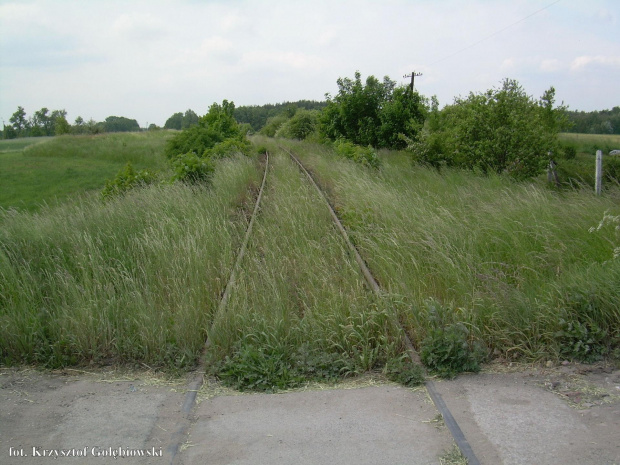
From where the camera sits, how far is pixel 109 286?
5.39m

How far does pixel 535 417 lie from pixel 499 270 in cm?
230

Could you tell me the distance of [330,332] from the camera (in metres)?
4.52

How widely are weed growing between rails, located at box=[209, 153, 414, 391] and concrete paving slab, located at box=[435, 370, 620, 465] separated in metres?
0.82

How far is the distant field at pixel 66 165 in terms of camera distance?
88.8 feet

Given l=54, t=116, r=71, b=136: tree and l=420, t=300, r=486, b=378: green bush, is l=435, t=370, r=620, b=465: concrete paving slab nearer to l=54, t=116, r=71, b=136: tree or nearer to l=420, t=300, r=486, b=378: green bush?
l=420, t=300, r=486, b=378: green bush

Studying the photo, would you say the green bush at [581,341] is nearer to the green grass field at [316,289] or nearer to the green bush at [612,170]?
the green grass field at [316,289]

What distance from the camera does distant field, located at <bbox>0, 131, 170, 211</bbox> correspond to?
27062mm

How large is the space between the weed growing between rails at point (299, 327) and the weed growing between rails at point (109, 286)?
0.38 metres

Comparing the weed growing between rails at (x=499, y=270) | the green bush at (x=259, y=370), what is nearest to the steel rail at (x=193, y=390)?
the green bush at (x=259, y=370)

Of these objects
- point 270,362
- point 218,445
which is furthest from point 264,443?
point 270,362

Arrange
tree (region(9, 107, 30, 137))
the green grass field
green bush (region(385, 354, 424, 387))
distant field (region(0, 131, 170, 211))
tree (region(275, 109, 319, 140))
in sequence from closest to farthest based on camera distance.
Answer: green bush (region(385, 354, 424, 387))
the green grass field
distant field (region(0, 131, 170, 211))
tree (region(275, 109, 319, 140))
tree (region(9, 107, 30, 137))

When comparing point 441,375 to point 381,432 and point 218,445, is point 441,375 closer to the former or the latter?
point 381,432

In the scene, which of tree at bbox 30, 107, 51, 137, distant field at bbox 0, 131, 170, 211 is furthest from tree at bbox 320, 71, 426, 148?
tree at bbox 30, 107, 51, 137

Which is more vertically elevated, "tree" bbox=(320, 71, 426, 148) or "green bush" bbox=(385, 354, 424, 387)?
"tree" bbox=(320, 71, 426, 148)
